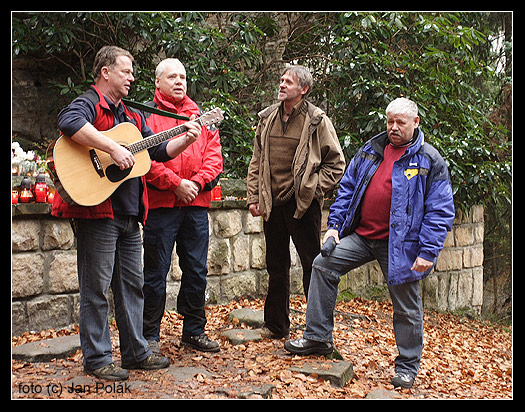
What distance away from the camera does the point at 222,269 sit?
624cm

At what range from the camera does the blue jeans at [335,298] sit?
394 centimetres

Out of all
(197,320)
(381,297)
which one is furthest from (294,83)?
(381,297)

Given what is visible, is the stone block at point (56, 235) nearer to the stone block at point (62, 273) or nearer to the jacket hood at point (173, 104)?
the stone block at point (62, 273)

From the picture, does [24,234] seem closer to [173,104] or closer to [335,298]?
[173,104]

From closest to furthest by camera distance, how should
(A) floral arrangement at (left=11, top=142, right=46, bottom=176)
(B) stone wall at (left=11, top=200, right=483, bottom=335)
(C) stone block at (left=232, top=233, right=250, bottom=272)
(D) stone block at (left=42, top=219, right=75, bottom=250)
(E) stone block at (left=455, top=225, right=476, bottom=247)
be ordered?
(B) stone wall at (left=11, top=200, right=483, bottom=335) < (D) stone block at (left=42, top=219, right=75, bottom=250) < (A) floral arrangement at (left=11, top=142, right=46, bottom=176) < (C) stone block at (left=232, top=233, right=250, bottom=272) < (E) stone block at (left=455, top=225, right=476, bottom=247)

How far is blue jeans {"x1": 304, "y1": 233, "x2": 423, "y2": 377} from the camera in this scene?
394 centimetres

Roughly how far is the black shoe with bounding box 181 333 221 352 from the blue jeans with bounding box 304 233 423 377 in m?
0.70

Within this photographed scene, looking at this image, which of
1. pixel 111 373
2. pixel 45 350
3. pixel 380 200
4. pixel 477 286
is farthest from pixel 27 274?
pixel 477 286

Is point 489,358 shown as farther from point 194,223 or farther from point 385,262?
point 194,223

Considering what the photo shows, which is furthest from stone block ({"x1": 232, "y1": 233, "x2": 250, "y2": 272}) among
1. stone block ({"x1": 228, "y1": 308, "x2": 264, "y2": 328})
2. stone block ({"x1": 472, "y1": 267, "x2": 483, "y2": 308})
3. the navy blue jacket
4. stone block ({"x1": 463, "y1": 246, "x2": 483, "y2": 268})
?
stone block ({"x1": 472, "y1": 267, "x2": 483, "y2": 308})

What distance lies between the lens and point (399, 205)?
385cm

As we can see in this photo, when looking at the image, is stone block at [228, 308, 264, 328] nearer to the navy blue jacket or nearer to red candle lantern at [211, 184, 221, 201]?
red candle lantern at [211, 184, 221, 201]

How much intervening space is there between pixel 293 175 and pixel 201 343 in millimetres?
1454

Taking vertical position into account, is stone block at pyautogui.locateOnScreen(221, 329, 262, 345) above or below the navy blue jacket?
below
